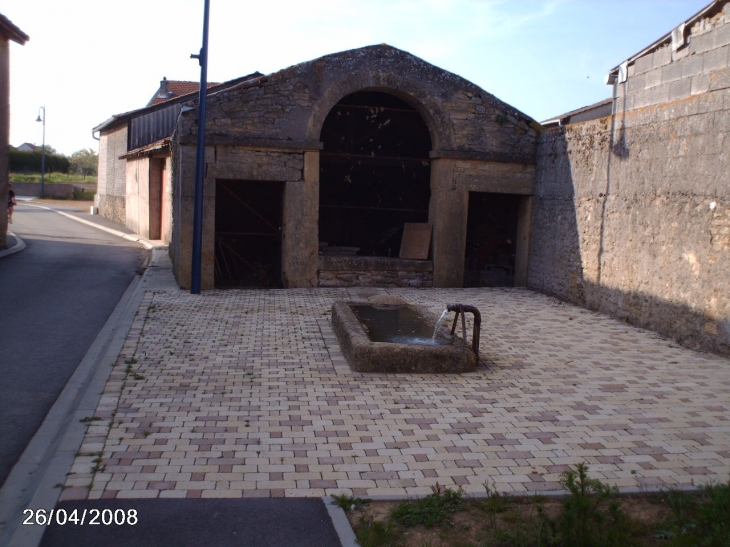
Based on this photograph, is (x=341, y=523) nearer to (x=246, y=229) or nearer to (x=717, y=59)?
(x=717, y=59)

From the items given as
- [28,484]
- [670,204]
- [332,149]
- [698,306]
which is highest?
[332,149]

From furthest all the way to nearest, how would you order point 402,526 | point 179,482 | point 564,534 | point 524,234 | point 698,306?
point 524,234 < point 698,306 < point 179,482 < point 402,526 < point 564,534

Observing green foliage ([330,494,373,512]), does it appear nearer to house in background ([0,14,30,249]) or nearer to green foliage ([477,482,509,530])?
green foliage ([477,482,509,530])

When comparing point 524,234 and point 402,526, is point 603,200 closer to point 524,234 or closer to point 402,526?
point 524,234

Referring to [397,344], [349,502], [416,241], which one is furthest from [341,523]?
[416,241]

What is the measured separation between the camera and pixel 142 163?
2453cm

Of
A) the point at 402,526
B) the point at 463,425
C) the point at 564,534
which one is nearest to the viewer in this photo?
the point at 564,534

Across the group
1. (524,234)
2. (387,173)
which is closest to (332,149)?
(387,173)

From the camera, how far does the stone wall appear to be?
30578mm

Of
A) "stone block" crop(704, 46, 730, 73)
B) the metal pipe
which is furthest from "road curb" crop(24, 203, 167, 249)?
"stone block" crop(704, 46, 730, 73)

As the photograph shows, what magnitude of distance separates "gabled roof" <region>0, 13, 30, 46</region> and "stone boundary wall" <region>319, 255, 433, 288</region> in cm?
1013

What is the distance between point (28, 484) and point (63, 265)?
12.1 metres

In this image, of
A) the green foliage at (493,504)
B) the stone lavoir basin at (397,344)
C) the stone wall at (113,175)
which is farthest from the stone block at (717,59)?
the stone wall at (113,175)

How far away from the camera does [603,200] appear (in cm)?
1094
